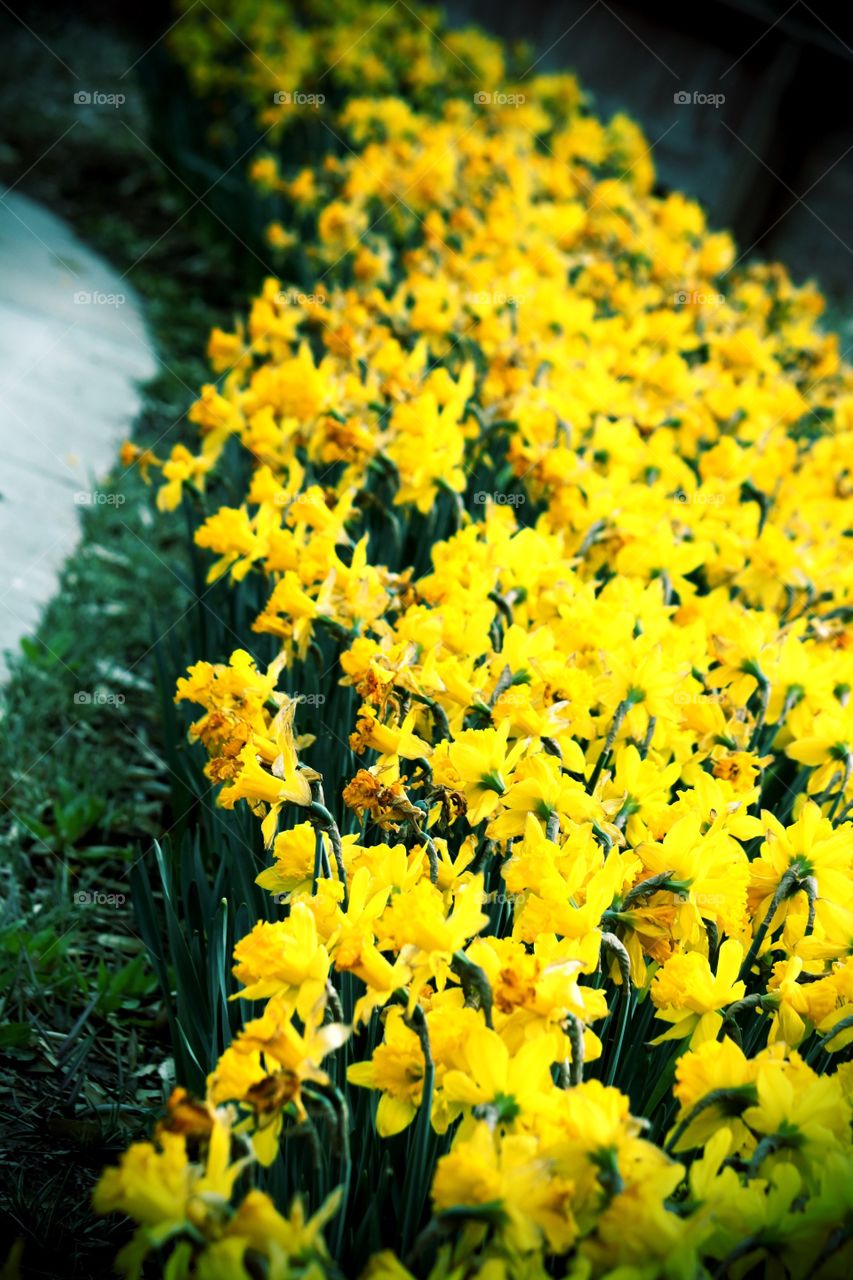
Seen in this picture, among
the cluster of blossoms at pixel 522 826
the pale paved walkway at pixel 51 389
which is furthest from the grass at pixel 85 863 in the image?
the cluster of blossoms at pixel 522 826

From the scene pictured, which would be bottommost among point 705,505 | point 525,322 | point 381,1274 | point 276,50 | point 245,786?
point 381,1274

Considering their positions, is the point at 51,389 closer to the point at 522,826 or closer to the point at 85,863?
the point at 85,863

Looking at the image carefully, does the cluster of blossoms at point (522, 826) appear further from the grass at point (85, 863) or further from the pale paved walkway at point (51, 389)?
the pale paved walkway at point (51, 389)

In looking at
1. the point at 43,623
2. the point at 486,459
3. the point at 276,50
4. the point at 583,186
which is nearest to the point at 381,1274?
the point at 486,459

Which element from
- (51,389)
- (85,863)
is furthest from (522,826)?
(51,389)

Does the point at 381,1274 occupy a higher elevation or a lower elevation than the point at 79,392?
lower

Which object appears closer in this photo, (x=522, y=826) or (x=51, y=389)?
(x=522, y=826)

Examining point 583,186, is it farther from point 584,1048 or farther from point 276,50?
point 584,1048
